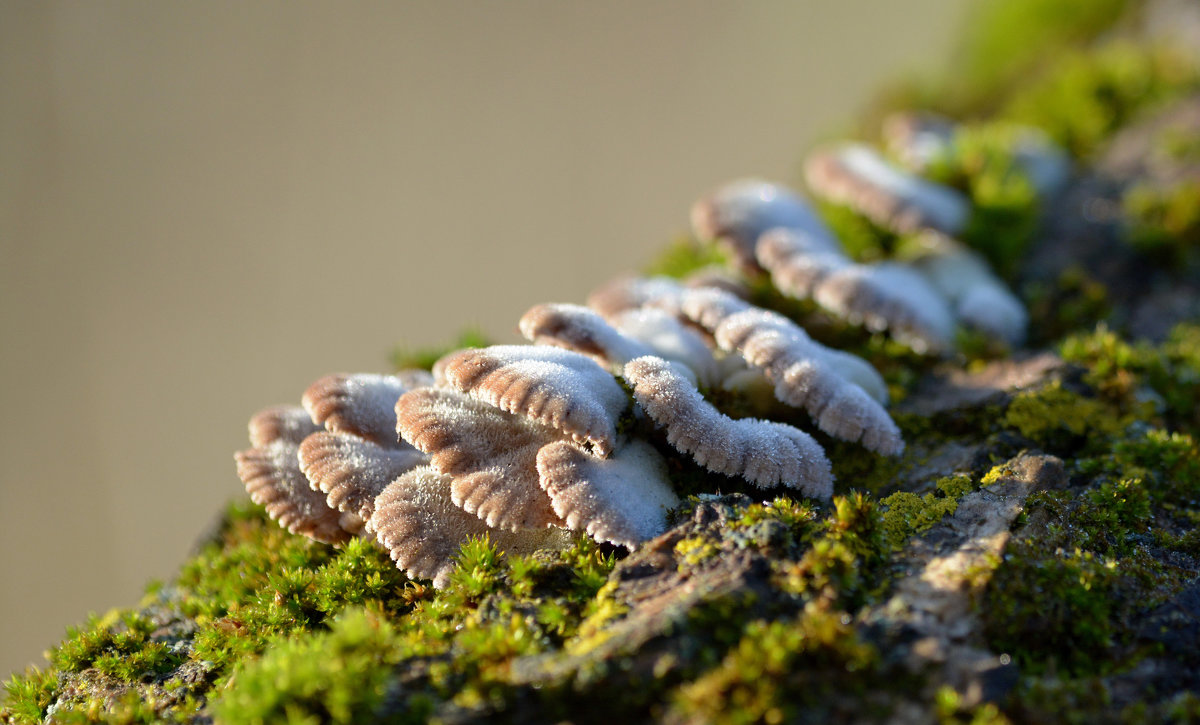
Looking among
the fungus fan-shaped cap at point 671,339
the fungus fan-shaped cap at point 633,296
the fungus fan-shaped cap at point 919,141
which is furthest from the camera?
the fungus fan-shaped cap at point 919,141

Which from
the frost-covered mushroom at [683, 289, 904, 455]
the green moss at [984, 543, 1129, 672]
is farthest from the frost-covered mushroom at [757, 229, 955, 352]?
the green moss at [984, 543, 1129, 672]

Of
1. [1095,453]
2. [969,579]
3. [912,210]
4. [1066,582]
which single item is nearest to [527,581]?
[969,579]

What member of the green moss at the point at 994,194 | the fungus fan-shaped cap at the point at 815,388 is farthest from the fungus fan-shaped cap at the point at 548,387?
the green moss at the point at 994,194

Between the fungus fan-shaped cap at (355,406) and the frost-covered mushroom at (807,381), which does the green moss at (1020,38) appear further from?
the fungus fan-shaped cap at (355,406)

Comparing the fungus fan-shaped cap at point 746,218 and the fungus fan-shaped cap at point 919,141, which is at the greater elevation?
the fungus fan-shaped cap at point 746,218

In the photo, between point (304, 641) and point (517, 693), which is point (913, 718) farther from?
point (304, 641)

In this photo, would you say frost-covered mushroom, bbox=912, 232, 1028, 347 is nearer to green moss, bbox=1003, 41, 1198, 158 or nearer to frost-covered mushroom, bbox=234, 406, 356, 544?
green moss, bbox=1003, 41, 1198, 158
